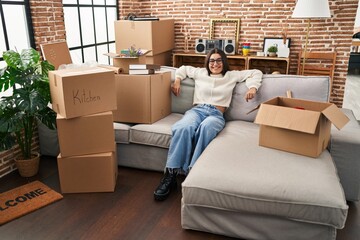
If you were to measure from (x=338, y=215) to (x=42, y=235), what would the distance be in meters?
1.65

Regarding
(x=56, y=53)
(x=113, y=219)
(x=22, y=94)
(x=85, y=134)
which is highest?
(x=56, y=53)

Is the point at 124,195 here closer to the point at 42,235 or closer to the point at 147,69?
the point at 42,235

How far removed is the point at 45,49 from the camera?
2936 mm

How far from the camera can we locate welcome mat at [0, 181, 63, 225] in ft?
7.12

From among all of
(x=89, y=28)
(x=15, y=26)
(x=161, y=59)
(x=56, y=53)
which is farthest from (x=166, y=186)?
(x=161, y=59)

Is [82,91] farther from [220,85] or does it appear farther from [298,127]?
[298,127]

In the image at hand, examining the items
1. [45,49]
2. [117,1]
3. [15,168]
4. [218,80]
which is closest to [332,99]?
[218,80]

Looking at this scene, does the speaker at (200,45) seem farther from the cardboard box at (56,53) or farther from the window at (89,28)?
the cardboard box at (56,53)

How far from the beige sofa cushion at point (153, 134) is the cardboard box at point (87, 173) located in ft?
1.02

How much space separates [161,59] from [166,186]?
117 inches

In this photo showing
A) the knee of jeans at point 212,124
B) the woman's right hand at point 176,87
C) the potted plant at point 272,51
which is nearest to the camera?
the knee of jeans at point 212,124

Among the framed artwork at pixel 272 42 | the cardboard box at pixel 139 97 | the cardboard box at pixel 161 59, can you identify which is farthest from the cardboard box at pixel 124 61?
the framed artwork at pixel 272 42

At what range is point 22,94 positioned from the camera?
7.83ft

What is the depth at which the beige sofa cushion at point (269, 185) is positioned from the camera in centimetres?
164
